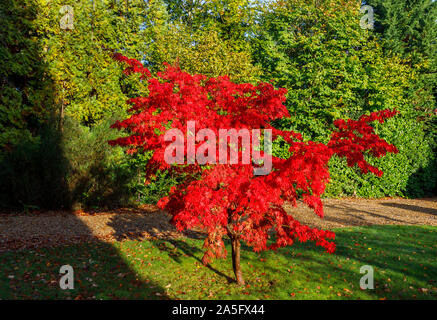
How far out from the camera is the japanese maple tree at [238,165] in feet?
14.3

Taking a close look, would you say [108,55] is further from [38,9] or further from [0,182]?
[0,182]

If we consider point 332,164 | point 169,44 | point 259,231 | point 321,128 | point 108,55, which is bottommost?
point 259,231

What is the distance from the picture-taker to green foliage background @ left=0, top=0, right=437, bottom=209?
34.2 ft

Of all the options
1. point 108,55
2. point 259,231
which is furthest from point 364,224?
point 108,55

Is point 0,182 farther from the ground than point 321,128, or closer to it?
closer to it

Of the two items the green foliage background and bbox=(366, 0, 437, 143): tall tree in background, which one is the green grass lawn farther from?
bbox=(366, 0, 437, 143): tall tree in background

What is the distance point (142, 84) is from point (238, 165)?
975cm

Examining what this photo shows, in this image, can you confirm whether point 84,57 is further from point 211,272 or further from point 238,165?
point 211,272

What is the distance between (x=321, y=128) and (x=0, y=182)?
13.0m

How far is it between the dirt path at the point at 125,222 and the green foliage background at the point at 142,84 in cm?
123

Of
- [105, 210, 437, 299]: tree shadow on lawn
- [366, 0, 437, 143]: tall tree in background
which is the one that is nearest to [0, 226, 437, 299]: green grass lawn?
[105, 210, 437, 299]: tree shadow on lawn

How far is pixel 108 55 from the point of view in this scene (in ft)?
41.5
